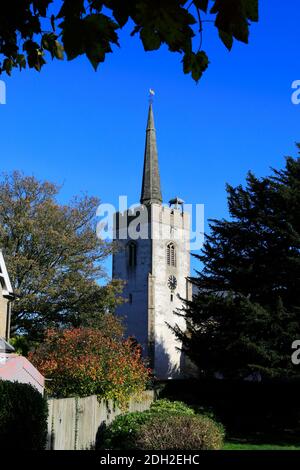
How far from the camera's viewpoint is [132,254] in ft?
208

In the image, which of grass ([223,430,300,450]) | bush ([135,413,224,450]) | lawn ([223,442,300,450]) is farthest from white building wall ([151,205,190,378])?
bush ([135,413,224,450])

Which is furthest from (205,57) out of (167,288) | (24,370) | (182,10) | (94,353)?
(167,288)

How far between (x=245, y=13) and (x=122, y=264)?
2387 inches

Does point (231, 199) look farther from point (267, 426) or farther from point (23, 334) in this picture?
point (23, 334)

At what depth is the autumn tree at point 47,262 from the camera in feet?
112

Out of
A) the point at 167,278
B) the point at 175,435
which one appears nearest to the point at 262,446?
the point at 175,435

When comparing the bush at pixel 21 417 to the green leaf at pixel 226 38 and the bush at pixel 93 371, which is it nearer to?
the bush at pixel 93 371

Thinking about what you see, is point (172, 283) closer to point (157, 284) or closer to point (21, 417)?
point (157, 284)

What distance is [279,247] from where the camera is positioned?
28797 millimetres

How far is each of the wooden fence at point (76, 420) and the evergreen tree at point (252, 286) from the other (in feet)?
28.9

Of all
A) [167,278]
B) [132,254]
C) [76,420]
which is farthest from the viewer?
[132,254]

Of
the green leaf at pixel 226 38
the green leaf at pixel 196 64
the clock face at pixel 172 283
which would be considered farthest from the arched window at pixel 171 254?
the green leaf at pixel 226 38

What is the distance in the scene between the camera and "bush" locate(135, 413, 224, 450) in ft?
44.8

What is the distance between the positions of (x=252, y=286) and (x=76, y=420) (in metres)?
15.5
